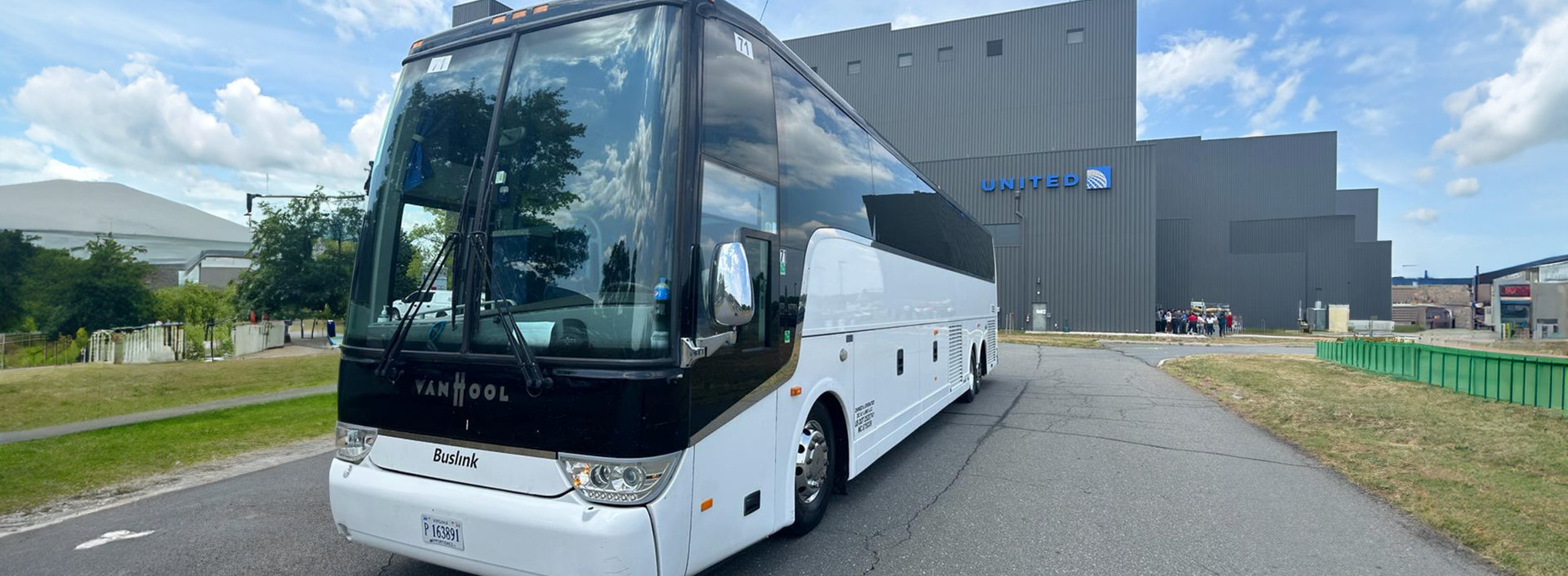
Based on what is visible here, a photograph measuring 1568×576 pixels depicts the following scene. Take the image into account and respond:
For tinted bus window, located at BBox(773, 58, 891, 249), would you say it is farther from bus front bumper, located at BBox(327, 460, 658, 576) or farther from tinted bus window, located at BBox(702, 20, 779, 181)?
bus front bumper, located at BBox(327, 460, 658, 576)

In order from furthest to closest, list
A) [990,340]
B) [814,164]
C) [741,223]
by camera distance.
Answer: [990,340]
[814,164]
[741,223]

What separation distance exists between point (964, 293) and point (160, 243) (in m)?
151

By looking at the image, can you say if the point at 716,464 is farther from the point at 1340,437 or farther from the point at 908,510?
the point at 1340,437

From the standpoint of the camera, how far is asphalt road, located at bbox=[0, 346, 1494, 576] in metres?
4.45

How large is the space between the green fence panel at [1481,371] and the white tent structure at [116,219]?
138414mm

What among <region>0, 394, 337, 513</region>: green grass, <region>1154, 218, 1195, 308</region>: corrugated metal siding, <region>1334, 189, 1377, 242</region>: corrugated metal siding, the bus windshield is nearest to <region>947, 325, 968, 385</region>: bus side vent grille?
the bus windshield

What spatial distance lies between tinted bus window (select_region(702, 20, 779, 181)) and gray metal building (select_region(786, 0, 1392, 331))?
36131mm

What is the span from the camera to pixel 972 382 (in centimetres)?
1160

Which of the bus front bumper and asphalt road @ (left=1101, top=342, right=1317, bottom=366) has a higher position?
the bus front bumper

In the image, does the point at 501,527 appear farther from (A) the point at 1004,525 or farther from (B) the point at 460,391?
(A) the point at 1004,525

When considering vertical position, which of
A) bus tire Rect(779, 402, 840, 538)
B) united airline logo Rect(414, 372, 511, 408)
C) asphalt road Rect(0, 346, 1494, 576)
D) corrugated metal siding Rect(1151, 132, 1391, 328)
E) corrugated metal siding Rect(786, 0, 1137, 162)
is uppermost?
corrugated metal siding Rect(786, 0, 1137, 162)

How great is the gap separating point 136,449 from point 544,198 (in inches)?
304

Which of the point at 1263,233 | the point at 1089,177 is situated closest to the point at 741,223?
the point at 1089,177

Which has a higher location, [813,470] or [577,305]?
[577,305]
